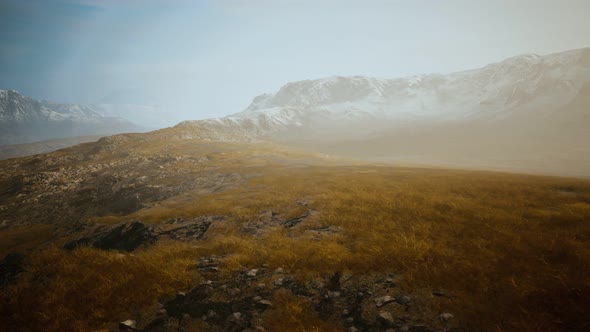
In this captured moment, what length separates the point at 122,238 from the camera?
55.7ft

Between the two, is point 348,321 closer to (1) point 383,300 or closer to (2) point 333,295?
(2) point 333,295

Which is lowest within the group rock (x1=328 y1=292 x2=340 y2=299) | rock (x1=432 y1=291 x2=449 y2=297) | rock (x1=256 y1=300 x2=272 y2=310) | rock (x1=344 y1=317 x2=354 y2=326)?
rock (x1=256 y1=300 x2=272 y2=310)

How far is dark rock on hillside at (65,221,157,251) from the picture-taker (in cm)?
1612

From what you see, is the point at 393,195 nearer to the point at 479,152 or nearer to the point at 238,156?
the point at 238,156

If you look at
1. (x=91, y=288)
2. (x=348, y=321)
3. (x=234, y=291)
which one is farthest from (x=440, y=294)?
(x=91, y=288)

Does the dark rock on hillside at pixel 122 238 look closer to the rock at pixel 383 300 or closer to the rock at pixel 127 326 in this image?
the rock at pixel 127 326

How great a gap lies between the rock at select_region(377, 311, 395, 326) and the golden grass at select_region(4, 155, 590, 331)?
144cm

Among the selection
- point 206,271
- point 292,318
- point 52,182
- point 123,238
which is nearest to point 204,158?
point 52,182

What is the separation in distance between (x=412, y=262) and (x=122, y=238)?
17.2m

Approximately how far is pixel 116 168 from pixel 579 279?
2970 inches

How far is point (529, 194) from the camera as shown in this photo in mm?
18906

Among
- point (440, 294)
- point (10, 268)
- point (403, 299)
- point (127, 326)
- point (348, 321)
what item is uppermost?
point (440, 294)

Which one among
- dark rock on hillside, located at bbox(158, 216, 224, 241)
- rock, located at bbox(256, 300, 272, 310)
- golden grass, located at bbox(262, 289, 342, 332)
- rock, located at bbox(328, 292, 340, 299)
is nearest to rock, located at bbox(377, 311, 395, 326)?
golden grass, located at bbox(262, 289, 342, 332)

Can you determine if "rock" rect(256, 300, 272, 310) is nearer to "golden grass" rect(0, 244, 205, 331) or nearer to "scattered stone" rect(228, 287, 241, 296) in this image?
"scattered stone" rect(228, 287, 241, 296)
